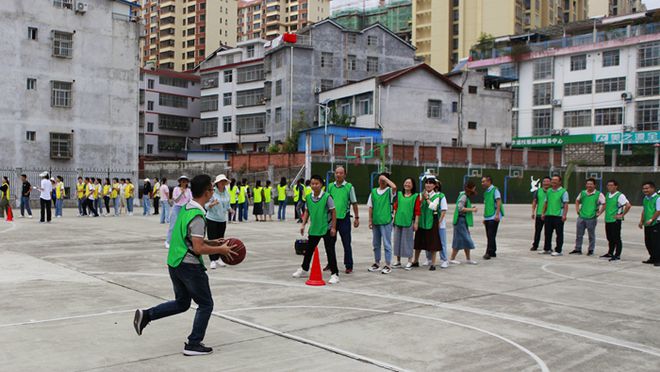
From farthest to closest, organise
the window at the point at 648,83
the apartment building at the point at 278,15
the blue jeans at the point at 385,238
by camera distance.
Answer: the apartment building at the point at 278,15
the window at the point at 648,83
the blue jeans at the point at 385,238

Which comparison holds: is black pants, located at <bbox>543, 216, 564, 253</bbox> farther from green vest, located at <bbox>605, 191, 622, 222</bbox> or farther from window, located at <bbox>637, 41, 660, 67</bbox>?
window, located at <bbox>637, 41, 660, 67</bbox>

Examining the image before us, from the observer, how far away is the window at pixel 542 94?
64.4 metres

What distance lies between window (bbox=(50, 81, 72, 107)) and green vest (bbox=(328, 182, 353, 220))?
30904mm

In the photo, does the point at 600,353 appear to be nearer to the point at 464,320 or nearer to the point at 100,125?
the point at 464,320

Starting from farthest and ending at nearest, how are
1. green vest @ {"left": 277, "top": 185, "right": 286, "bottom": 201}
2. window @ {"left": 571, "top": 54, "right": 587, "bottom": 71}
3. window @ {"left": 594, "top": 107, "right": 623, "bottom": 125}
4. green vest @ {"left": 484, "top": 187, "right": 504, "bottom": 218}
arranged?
1. window @ {"left": 571, "top": 54, "right": 587, "bottom": 71}
2. window @ {"left": 594, "top": 107, "right": 623, "bottom": 125}
3. green vest @ {"left": 277, "top": 185, "right": 286, "bottom": 201}
4. green vest @ {"left": 484, "top": 187, "right": 504, "bottom": 218}

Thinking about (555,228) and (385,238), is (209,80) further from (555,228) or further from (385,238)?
(385,238)

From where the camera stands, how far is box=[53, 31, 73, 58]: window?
3684 cm

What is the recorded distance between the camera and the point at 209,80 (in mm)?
71812

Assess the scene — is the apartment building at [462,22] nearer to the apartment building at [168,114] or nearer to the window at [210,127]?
the apartment building at [168,114]

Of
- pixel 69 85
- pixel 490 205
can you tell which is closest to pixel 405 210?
pixel 490 205

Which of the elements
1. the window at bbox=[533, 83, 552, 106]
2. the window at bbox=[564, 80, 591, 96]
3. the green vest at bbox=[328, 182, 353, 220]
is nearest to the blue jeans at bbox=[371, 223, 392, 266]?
the green vest at bbox=[328, 182, 353, 220]

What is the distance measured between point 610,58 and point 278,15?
259 feet

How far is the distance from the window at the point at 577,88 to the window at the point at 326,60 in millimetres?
23861

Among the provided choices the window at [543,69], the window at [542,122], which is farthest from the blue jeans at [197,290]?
the window at [543,69]
